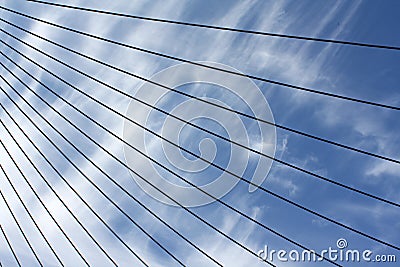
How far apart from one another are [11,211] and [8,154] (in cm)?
129

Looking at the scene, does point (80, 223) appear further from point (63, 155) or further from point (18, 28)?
point (18, 28)

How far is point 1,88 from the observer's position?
9266 mm

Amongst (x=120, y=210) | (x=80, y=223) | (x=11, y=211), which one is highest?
(x=120, y=210)

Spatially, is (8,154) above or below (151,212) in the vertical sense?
below

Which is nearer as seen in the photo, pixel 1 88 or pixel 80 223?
pixel 80 223

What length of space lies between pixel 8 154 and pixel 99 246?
3048 mm

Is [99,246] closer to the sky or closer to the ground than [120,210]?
closer to the ground

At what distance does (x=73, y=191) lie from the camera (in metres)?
→ 8.94

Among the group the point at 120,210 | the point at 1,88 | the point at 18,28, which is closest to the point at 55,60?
the point at 18,28

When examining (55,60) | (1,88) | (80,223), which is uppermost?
(55,60)

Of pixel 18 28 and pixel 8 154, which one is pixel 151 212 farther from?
pixel 18 28

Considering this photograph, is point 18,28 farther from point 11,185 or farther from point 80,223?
point 80,223

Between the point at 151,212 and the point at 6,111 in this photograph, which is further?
the point at 6,111

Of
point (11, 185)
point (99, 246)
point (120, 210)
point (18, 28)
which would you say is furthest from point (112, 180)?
point (18, 28)
